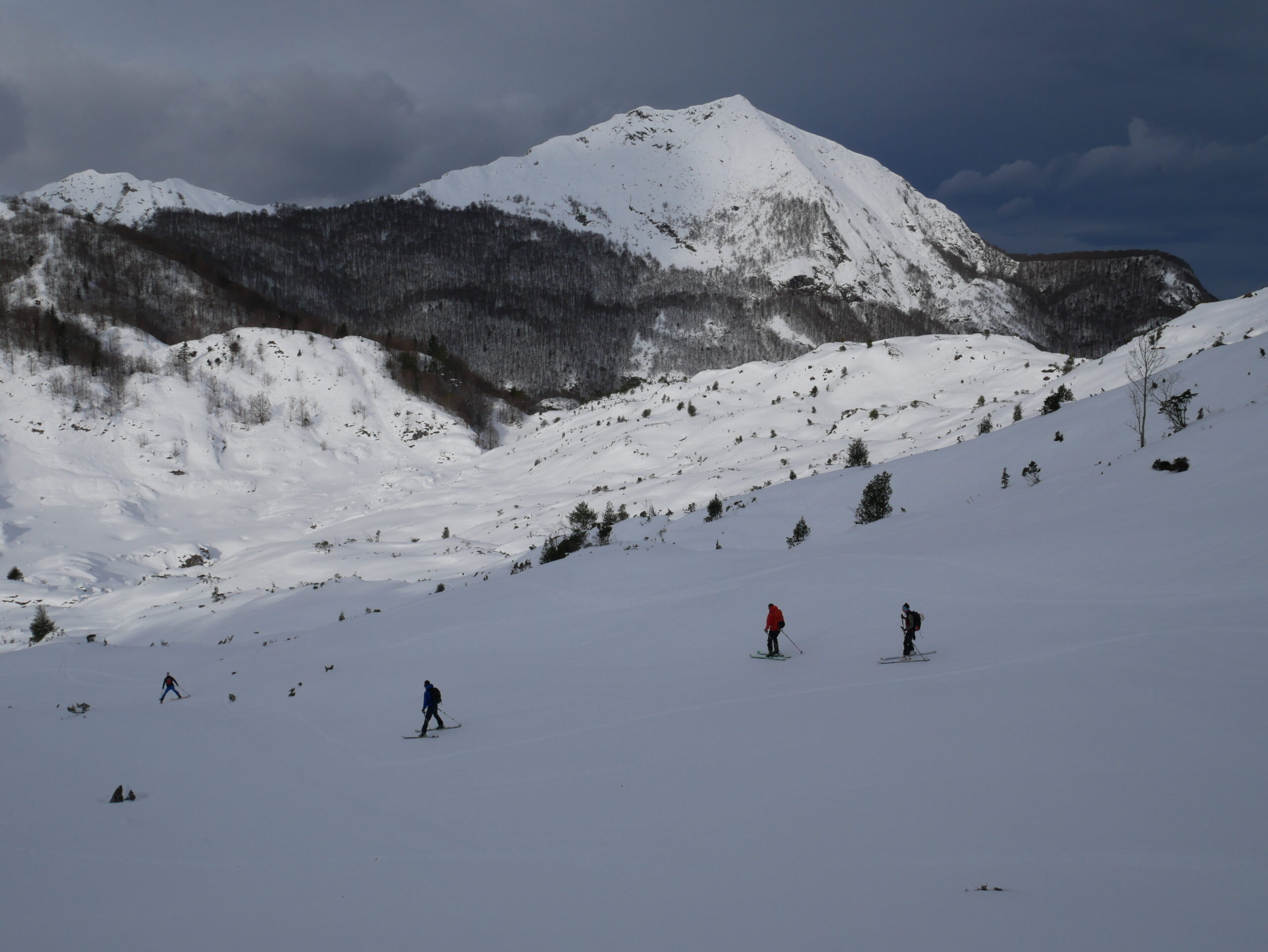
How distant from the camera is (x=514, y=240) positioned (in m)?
191

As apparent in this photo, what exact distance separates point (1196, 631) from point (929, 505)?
1632cm

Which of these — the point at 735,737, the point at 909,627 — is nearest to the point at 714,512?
the point at 909,627

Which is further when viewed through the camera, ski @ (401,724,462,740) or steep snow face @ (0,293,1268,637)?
steep snow face @ (0,293,1268,637)

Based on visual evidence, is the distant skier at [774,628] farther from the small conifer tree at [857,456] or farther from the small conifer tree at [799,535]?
the small conifer tree at [857,456]

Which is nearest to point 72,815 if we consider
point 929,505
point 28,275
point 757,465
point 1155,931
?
point 1155,931

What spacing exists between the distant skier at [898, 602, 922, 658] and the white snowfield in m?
0.36

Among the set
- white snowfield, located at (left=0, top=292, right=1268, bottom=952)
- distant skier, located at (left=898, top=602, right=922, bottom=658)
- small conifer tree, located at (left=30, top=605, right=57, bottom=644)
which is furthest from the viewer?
small conifer tree, located at (left=30, top=605, right=57, bottom=644)

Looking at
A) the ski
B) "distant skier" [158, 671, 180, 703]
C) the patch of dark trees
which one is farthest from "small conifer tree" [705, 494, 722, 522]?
the patch of dark trees

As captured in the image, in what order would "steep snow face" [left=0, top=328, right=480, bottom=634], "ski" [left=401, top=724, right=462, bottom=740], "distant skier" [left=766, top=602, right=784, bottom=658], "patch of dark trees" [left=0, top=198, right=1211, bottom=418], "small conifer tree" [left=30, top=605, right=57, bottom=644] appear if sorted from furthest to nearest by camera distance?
"patch of dark trees" [left=0, top=198, right=1211, bottom=418] < "steep snow face" [left=0, top=328, right=480, bottom=634] < "small conifer tree" [left=30, top=605, right=57, bottom=644] < "distant skier" [left=766, top=602, right=784, bottom=658] < "ski" [left=401, top=724, right=462, bottom=740]

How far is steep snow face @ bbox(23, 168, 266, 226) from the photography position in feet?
483

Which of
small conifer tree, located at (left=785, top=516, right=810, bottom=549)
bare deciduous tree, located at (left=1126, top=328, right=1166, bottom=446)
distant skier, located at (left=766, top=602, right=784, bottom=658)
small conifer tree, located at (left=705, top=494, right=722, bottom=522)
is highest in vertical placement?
bare deciduous tree, located at (left=1126, top=328, right=1166, bottom=446)

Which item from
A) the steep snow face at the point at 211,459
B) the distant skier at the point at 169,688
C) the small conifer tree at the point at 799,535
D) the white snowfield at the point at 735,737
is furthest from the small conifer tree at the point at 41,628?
the small conifer tree at the point at 799,535

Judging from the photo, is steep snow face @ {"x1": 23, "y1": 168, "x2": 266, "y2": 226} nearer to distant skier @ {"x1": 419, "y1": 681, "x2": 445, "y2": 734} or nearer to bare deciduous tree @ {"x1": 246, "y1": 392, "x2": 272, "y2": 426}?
bare deciduous tree @ {"x1": 246, "y1": 392, "x2": 272, "y2": 426}

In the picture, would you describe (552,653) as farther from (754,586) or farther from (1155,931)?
(1155,931)
